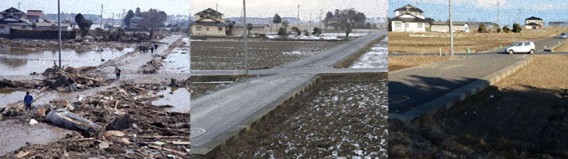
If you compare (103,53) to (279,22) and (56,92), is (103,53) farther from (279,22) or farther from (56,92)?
(279,22)

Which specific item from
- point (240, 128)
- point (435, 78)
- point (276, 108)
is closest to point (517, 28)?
point (435, 78)

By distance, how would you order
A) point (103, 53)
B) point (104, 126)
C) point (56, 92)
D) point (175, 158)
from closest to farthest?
1. point (175, 158)
2. point (104, 126)
3. point (56, 92)
4. point (103, 53)

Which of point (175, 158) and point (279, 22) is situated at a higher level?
point (279, 22)

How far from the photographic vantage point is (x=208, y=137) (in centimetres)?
247

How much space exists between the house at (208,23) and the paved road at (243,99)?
1.03 ft

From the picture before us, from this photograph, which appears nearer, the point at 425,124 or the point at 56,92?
the point at 425,124

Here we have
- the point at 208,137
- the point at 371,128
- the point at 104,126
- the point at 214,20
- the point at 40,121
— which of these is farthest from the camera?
the point at 40,121

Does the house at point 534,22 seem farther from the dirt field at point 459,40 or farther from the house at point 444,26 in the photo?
the house at point 444,26

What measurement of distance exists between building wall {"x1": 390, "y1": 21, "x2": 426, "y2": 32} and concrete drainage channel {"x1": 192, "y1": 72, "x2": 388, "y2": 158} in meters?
0.23

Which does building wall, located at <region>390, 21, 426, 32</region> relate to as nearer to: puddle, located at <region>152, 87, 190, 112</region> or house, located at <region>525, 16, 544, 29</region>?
house, located at <region>525, 16, 544, 29</region>

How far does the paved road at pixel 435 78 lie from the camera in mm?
3873

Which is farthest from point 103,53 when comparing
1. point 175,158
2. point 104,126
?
point 175,158

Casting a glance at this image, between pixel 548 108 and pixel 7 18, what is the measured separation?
4564 millimetres

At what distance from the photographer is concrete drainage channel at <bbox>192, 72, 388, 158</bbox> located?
7.93 feet
